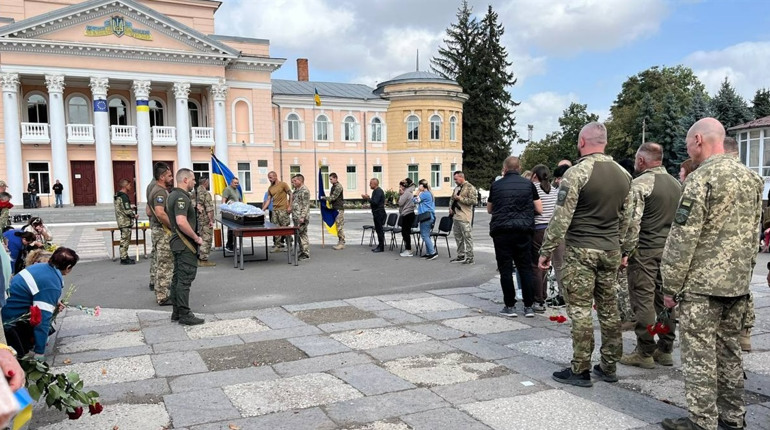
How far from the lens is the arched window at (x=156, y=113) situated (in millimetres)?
38938

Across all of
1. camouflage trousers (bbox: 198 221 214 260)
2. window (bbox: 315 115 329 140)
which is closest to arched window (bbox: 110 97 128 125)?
window (bbox: 315 115 329 140)

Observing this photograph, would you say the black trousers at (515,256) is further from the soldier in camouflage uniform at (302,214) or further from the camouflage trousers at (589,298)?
the soldier in camouflage uniform at (302,214)

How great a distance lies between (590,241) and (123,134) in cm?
3731

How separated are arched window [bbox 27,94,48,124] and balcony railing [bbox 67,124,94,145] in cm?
229

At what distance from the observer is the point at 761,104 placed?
135 ft

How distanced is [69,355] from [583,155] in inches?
209

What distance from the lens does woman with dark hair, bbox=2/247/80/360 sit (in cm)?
509

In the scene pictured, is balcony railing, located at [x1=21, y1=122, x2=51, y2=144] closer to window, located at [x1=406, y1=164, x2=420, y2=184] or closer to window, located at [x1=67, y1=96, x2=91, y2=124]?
window, located at [x1=67, y1=96, x2=91, y2=124]

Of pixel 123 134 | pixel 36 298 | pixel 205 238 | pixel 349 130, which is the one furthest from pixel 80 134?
pixel 36 298

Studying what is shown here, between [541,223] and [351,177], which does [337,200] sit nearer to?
[541,223]

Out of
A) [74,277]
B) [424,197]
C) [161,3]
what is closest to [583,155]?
[424,197]

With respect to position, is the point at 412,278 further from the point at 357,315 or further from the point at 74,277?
the point at 74,277

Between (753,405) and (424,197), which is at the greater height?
(424,197)

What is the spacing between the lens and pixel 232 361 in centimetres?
554
